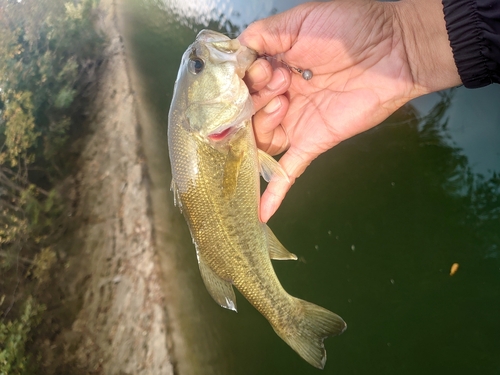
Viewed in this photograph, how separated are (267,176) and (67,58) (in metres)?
6.22

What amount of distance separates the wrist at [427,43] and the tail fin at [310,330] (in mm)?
1364

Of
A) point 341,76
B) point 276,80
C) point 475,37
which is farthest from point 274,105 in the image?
point 475,37

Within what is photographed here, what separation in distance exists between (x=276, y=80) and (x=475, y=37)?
0.92 meters

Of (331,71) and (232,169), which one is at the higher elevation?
(331,71)

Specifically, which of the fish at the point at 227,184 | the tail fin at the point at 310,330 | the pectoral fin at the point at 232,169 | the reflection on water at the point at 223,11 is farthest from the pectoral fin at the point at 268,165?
the reflection on water at the point at 223,11

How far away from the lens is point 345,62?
191 cm

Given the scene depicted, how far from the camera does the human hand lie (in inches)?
69.1

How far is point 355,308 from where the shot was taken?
3039 millimetres

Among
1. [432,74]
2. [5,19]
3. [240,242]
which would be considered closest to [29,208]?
[5,19]

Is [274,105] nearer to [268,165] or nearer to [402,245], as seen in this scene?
[268,165]

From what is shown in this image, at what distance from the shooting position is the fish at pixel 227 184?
1.63 meters

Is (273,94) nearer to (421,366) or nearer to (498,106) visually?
(498,106)

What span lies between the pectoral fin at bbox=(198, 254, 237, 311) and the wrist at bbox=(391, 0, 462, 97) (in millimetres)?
1518

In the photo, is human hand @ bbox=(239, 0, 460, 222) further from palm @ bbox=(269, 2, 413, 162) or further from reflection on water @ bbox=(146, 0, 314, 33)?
reflection on water @ bbox=(146, 0, 314, 33)
